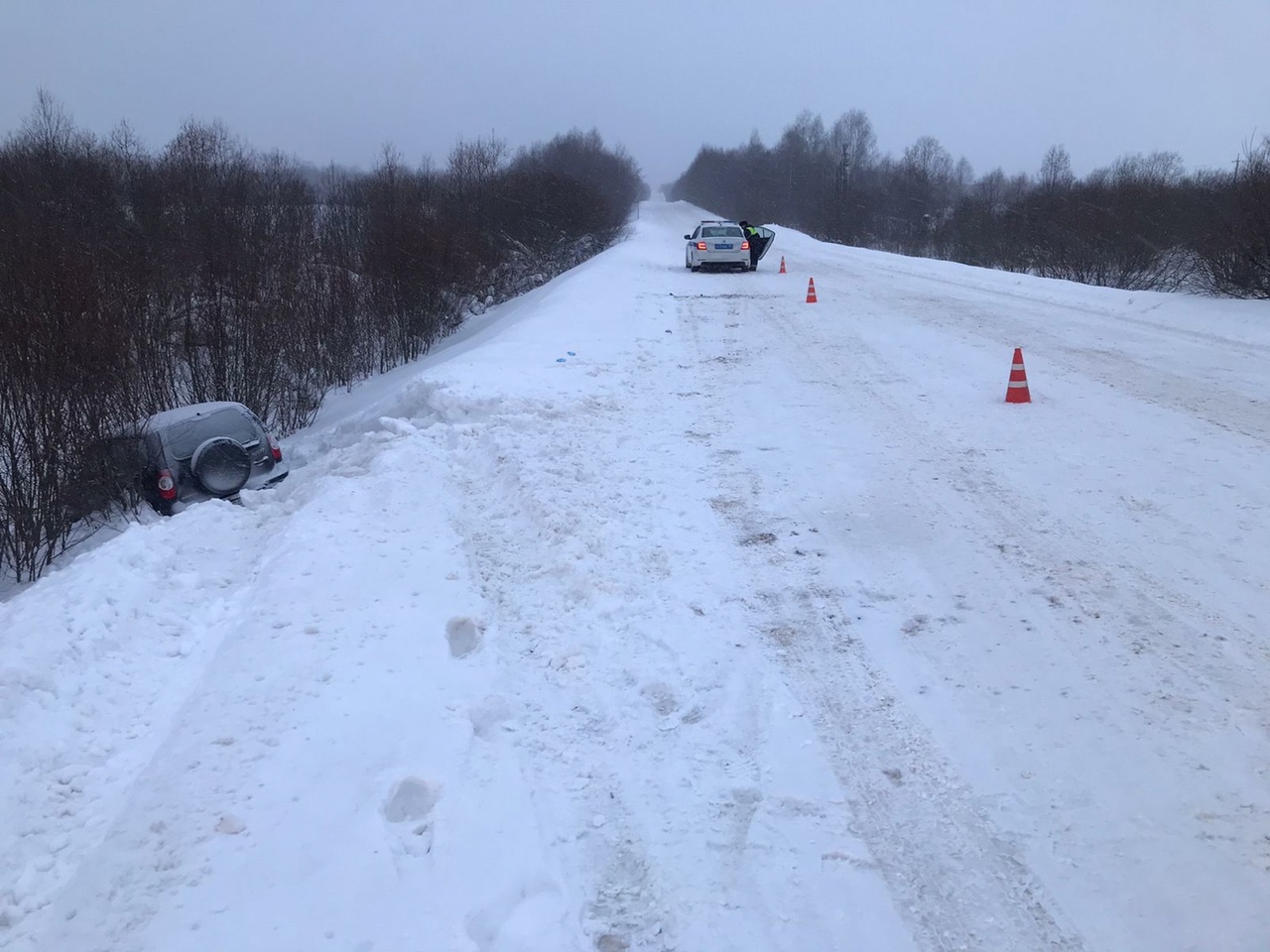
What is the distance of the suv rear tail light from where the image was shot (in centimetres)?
991

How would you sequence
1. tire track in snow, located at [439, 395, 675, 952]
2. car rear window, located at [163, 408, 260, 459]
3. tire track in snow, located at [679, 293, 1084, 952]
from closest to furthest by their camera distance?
tire track in snow, located at [679, 293, 1084, 952], tire track in snow, located at [439, 395, 675, 952], car rear window, located at [163, 408, 260, 459]

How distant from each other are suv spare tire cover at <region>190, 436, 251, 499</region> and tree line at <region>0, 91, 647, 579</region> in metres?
1.35

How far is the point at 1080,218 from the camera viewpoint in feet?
99.7

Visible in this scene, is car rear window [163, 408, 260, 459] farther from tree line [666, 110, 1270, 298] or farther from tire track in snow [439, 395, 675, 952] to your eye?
tree line [666, 110, 1270, 298]

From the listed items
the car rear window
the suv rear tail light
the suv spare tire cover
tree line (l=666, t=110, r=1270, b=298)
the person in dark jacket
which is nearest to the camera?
the suv rear tail light

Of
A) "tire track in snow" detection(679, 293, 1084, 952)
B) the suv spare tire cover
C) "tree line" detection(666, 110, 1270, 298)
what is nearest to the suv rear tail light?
the suv spare tire cover

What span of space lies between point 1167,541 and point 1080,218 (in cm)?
2854

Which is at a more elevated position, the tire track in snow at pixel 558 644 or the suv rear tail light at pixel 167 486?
the tire track in snow at pixel 558 644

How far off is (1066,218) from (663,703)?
32.8 meters

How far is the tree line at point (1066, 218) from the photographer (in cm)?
1747

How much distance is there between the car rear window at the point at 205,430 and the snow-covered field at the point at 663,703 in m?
3.27

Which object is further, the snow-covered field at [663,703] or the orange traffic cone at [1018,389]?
the orange traffic cone at [1018,389]

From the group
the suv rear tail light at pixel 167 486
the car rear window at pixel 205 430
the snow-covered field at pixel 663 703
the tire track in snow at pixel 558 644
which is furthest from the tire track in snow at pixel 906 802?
the car rear window at pixel 205 430

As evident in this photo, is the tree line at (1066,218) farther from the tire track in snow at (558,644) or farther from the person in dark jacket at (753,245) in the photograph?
the tire track in snow at (558,644)
